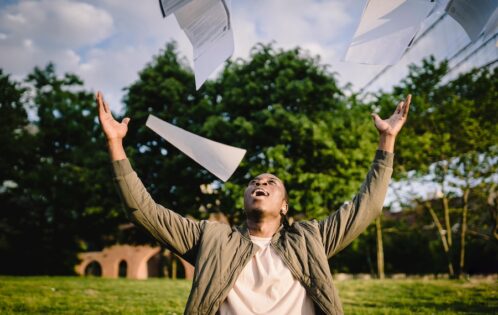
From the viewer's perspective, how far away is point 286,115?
13930 millimetres

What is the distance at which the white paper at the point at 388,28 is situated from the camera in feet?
8.95

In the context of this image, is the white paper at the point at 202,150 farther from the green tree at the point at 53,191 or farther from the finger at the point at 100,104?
the green tree at the point at 53,191

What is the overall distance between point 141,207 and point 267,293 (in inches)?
37.8

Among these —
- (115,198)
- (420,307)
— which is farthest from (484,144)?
(115,198)

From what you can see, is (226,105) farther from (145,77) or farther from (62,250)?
(62,250)

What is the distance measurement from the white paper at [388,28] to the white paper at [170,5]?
1232mm

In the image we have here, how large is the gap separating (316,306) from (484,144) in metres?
20.5

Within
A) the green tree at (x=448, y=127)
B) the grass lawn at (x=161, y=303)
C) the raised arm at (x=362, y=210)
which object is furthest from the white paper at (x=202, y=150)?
the green tree at (x=448, y=127)

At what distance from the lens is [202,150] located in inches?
109

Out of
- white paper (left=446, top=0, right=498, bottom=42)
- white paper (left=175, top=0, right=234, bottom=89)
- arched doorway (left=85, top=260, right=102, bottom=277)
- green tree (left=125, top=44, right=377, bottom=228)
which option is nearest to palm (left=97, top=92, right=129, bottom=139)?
white paper (left=175, top=0, right=234, bottom=89)

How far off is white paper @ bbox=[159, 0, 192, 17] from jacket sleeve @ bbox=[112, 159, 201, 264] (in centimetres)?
96

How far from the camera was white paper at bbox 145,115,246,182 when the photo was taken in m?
2.69

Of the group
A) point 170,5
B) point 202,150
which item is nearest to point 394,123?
point 202,150

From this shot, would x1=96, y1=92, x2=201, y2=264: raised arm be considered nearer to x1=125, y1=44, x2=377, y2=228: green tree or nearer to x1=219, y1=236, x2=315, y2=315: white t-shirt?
x1=219, y1=236, x2=315, y2=315: white t-shirt
